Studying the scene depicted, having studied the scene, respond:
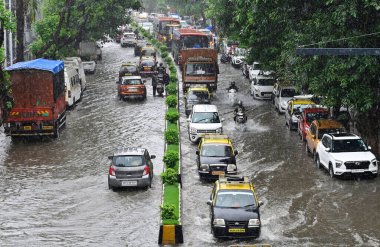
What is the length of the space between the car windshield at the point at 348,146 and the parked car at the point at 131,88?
74.2 feet

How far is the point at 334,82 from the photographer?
33.8 meters

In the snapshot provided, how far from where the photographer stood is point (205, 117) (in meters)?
40.8

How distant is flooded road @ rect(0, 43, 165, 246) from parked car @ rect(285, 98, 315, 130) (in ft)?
23.4

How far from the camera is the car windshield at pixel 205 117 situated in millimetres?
40594

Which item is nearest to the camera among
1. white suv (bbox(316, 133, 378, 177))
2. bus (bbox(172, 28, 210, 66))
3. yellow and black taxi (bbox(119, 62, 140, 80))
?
white suv (bbox(316, 133, 378, 177))

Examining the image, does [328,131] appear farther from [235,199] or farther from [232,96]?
[232,96]

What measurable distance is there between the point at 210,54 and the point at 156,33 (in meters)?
46.3

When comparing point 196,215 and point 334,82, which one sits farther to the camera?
point 334,82

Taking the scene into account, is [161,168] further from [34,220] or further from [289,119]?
[289,119]

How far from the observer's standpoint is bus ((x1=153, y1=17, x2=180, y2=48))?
88.4 m

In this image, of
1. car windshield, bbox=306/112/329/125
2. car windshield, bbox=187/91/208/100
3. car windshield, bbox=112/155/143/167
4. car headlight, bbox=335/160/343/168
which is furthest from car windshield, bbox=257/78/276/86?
car windshield, bbox=112/155/143/167

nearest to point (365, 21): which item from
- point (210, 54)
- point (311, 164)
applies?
point (311, 164)

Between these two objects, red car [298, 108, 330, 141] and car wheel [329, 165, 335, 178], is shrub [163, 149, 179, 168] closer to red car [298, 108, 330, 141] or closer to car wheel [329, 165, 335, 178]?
car wheel [329, 165, 335, 178]

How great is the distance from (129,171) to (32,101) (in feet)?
36.7
